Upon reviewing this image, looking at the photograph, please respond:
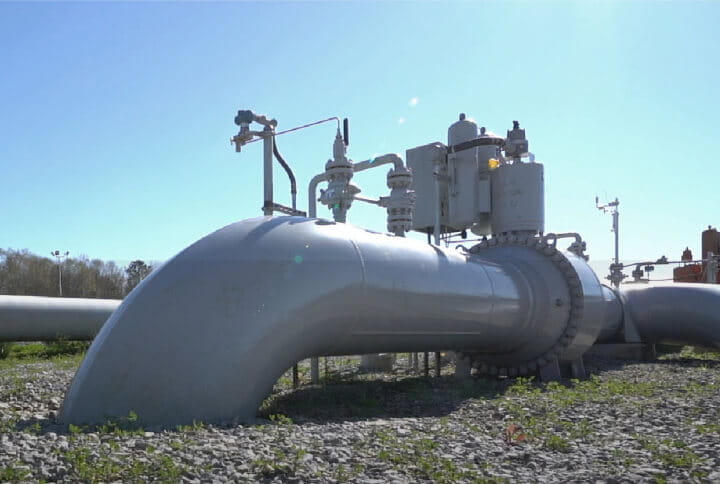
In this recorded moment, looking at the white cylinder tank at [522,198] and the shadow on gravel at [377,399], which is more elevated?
the white cylinder tank at [522,198]

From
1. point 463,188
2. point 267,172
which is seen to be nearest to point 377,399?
point 267,172

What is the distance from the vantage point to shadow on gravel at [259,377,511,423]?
6.86 m

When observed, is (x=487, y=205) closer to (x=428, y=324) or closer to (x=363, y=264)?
(x=428, y=324)

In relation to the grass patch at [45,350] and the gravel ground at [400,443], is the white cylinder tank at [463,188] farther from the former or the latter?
the grass patch at [45,350]

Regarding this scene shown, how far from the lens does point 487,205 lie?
1175 centimetres

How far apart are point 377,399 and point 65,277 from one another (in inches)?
2189

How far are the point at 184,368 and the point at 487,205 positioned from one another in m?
7.59

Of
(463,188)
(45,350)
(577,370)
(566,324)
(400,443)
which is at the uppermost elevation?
(463,188)

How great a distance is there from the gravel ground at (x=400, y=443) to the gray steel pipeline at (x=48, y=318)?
8614mm

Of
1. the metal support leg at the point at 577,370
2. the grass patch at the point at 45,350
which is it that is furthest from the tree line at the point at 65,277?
the metal support leg at the point at 577,370

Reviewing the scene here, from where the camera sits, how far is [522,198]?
11.3 m

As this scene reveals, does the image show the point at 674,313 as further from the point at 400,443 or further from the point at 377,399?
the point at 400,443

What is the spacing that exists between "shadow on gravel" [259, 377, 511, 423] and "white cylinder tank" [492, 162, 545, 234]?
2.99m

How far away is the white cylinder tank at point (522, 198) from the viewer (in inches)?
444
